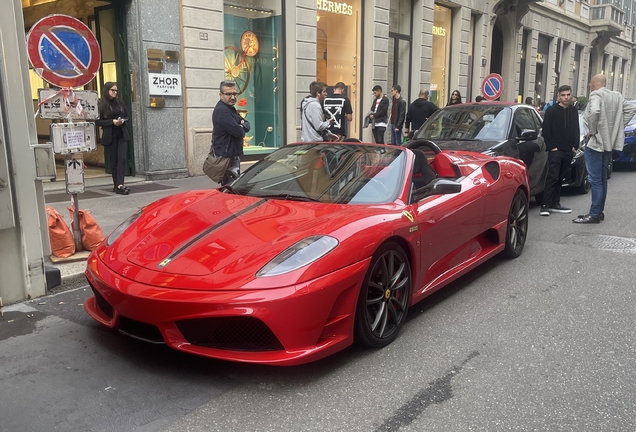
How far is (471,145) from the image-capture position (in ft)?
26.8

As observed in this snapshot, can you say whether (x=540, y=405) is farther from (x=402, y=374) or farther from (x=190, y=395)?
(x=190, y=395)

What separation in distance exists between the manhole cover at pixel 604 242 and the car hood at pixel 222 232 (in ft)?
13.0

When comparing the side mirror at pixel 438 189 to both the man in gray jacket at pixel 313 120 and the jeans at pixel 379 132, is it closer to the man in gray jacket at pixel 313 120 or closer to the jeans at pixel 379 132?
the man in gray jacket at pixel 313 120

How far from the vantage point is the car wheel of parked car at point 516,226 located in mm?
5980

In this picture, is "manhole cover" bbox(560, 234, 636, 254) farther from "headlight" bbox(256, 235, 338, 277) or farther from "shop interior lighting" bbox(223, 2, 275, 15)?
"shop interior lighting" bbox(223, 2, 275, 15)

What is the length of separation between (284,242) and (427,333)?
136 cm

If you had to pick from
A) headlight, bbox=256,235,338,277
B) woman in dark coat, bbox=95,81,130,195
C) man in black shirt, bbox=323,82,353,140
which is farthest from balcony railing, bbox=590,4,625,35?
headlight, bbox=256,235,338,277

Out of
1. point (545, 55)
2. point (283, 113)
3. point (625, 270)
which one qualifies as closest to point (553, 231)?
point (625, 270)

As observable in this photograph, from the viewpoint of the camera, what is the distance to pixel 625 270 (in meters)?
5.75

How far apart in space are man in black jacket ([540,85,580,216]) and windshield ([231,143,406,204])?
4.80 metres

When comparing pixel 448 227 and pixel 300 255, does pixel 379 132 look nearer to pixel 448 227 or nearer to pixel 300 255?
pixel 448 227

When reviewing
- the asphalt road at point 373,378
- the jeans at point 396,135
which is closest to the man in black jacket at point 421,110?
the jeans at point 396,135

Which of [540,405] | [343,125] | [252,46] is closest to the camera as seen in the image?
[540,405]

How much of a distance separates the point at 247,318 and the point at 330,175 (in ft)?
5.56
